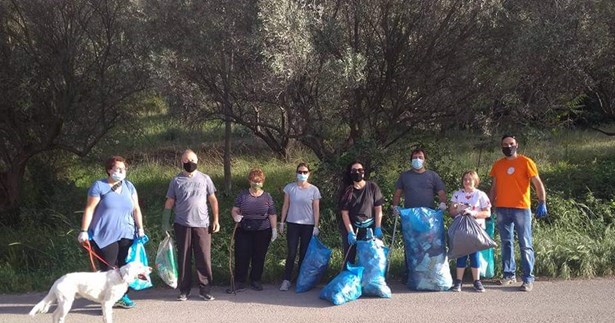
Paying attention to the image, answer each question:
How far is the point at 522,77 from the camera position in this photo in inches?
373

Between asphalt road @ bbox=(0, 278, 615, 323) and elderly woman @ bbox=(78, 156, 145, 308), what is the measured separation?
0.46 metres

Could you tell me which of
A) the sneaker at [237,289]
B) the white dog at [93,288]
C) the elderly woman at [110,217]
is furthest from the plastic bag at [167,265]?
the white dog at [93,288]

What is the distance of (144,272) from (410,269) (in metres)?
2.82

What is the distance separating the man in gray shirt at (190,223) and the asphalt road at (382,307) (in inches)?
8.8

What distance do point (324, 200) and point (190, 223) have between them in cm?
357

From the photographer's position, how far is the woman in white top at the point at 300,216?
723 cm

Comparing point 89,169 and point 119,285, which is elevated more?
point 89,169

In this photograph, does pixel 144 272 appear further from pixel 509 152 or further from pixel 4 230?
pixel 4 230

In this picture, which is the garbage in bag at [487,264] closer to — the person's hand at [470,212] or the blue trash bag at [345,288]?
the person's hand at [470,212]

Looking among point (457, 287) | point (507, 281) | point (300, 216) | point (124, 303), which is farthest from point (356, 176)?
point (124, 303)

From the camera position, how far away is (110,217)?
254 inches

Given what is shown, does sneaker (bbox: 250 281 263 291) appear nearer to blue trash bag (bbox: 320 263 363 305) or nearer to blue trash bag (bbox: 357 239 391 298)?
blue trash bag (bbox: 320 263 363 305)

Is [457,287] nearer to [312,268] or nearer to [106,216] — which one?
[312,268]

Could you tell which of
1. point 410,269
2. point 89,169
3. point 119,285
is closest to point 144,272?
point 119,285
